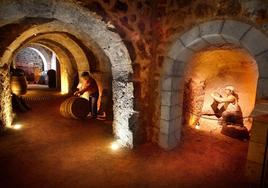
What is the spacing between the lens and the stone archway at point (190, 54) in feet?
9.14

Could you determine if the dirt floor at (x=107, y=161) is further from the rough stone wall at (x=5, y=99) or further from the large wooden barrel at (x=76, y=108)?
the large wooden barrel at (x=76, y=108)

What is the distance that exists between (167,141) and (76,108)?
3.34 metres

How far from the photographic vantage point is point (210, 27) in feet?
10.5

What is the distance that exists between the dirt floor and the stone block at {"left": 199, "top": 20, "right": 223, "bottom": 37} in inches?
93.7

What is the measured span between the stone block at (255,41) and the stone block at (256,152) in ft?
4.54

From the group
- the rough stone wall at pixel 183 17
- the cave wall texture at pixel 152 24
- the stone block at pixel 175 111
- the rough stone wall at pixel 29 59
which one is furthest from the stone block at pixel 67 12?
the rough stone wall at pixel 29 59

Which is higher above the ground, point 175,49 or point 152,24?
point 152,24

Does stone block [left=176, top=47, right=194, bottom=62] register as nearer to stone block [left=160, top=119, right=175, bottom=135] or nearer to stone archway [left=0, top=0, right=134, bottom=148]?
stone archway [left=0, top=0, right=134, bottom=148]

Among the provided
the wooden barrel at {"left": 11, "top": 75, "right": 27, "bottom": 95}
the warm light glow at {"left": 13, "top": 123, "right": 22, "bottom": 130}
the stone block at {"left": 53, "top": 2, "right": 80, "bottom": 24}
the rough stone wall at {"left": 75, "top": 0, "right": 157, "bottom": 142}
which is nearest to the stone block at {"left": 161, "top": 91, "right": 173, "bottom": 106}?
the rough stone wall at {"left": 75, "top": 0, "right": 157, "bottom": 142}

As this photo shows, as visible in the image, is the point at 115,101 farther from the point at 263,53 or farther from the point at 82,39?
the point at 82,39

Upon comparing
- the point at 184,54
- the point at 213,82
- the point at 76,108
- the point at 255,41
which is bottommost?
the point at 76,108

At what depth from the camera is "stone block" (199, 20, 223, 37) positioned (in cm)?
310

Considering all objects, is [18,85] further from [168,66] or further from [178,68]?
[178,68]

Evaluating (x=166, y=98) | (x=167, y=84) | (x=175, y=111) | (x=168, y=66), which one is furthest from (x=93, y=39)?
(x=175, y=111)
